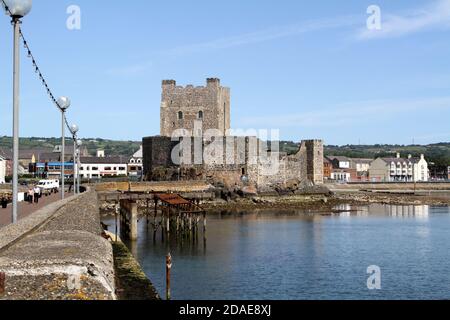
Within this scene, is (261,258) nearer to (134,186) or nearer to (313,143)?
(134,186)

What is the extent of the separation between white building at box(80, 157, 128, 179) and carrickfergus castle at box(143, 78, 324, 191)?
45.1 metres

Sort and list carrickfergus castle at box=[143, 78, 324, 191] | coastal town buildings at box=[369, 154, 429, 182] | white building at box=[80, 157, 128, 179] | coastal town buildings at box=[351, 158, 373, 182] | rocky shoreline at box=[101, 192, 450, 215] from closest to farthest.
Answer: rocky shoreline at box=[101, 192, 450, 215]
carrickfergus castle at box=[143, 78, 324, 191]
white building at box=[80, 157, 128, 179]
coastal town buildings at box=[369, 154, 429, 182]
coastal town buildings at box=[351, 158, 373, 182]

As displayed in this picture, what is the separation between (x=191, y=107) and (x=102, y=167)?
167 ft

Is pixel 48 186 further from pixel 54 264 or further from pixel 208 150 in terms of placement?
pixel 54 264

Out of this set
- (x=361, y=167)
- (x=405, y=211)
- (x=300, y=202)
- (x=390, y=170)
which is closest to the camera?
(x=405, y=211)

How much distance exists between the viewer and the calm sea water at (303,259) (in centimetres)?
2203

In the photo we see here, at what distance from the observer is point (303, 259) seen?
2966 centimetres

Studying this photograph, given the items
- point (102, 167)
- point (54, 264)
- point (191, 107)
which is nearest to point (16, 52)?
point (54, 264)

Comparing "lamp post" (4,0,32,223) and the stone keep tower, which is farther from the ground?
the stone keep tower

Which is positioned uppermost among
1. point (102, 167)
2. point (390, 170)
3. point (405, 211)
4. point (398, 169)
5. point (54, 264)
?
point (102, 167)

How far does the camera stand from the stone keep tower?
7300 cm

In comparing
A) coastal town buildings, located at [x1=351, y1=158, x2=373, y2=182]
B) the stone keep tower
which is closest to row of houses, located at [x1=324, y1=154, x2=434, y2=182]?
coastal town buildings, located at [x1=351, y1=158, x2=373, y2=182]

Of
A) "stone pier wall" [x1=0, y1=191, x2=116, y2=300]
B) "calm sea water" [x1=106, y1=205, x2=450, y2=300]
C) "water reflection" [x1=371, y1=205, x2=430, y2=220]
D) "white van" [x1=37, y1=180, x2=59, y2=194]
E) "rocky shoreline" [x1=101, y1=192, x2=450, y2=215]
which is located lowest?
"calm sea water" [x1=106, y1=205, x2=450, y2=300]

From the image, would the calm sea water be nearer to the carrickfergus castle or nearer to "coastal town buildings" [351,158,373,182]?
the carrickfergus castle
